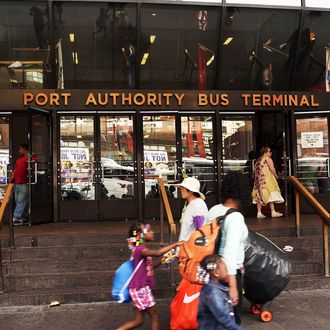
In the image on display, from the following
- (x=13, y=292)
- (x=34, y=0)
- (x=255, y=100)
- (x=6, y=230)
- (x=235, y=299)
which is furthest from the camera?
(x=255, y=100)

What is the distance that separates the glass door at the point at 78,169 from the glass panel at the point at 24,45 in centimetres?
113

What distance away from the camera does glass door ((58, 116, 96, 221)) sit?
403 inches

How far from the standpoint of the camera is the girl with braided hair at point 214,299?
11.4 ft

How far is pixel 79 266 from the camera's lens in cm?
695

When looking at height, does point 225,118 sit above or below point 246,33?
below

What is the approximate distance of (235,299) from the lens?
3.62m

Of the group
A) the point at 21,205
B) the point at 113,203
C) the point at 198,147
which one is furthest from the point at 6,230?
the point at 198,147

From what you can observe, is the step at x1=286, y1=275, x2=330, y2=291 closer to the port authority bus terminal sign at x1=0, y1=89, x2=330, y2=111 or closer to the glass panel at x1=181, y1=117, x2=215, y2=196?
the glass panel at x1=181, y1=117, x2=215, y2=196

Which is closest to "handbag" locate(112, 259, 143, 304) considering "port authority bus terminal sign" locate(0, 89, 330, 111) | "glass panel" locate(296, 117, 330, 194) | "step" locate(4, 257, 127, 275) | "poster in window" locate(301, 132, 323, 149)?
"step" locate(4, 257, 127, 275)

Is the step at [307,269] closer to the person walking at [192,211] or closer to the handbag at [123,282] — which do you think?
the person walking at [192,211]

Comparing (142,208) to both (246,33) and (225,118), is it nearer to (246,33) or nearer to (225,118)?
(225,118)

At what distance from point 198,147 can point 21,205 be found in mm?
3966

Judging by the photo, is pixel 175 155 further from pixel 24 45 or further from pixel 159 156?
pixel 24 45

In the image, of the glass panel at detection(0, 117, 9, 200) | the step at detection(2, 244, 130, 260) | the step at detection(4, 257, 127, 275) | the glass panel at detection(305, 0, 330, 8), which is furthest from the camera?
the glass panel at detection(305, 0, 330, 8)
